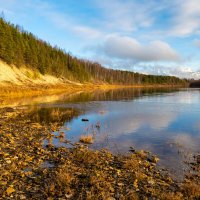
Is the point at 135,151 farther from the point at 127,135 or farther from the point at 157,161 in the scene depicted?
the point at 127,135

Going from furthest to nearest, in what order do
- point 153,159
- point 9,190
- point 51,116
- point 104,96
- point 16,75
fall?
point 16,75 < point 104,96 < point 51,116 < point 153,159 < point 9,190

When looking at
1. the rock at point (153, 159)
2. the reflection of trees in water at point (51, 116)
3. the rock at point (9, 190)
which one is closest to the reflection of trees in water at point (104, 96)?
the reflection of trees in water at point (51, 116)

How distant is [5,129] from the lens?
20766 millimetres

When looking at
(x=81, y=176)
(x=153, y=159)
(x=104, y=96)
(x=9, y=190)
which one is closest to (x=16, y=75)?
(x=104, y=96)

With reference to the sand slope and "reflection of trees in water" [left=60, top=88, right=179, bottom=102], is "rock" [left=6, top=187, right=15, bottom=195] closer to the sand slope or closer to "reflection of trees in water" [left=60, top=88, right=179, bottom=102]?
"reflection of trees in water" [left=60, top=88, right=179, bottom=102]

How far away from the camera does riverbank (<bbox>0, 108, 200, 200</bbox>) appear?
378 inches

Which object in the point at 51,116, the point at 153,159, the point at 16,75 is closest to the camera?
the point at 153,159

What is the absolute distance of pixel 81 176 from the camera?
11273 mm

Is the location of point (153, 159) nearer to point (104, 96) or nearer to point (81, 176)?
point (81, 176)

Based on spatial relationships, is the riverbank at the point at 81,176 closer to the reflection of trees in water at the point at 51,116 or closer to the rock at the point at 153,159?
the rock at the point at 153,159

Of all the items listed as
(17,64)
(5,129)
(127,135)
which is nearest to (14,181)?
(5,129)

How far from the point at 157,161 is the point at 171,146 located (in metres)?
4.13

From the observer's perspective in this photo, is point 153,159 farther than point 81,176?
Yes

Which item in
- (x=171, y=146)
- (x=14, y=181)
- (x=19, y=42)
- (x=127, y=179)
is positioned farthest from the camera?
(x=19, y=42)
